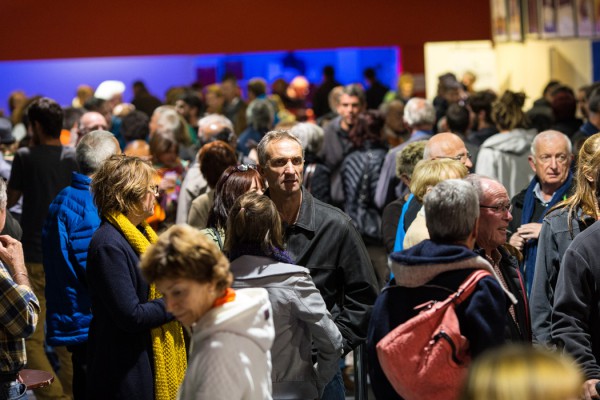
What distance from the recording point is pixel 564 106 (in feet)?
27.0

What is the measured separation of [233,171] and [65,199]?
996 mm

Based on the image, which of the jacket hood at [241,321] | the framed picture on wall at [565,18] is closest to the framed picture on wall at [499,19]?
the framed picture on wall at [565,18]

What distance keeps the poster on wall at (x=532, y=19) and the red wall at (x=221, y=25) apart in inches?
22.5

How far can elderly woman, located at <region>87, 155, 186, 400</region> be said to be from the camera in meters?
3.82

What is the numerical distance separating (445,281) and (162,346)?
4.33 ft

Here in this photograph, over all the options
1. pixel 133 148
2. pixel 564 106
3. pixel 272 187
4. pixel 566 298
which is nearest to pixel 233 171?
pixel 272 187

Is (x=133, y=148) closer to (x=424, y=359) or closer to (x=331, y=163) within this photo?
(x=331, y=163)

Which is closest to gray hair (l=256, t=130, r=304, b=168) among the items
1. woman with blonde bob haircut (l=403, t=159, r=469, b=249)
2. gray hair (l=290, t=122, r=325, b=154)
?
woman with blonde bob haircut (l=403, t=159, r=469, b=249)

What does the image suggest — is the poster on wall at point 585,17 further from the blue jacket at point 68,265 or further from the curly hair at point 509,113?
the blue jacket at point 68,265

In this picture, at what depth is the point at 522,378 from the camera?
1.87 metres

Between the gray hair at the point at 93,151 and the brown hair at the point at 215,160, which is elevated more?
the gray hair at the point at 93,151

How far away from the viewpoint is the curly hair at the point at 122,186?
4.02 metres

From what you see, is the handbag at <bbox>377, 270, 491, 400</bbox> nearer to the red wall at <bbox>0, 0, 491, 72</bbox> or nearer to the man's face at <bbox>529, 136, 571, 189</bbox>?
the man's face at <bbox>529, 136, 571, 189</bbox>

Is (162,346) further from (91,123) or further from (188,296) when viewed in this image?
(91,123)
